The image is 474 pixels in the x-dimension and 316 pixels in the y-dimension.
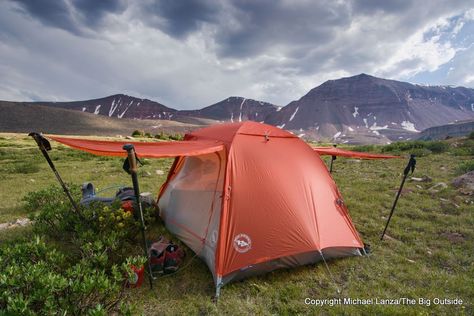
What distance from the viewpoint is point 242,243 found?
5.43 metres

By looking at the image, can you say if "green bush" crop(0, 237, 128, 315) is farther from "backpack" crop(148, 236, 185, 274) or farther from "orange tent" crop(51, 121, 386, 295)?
"orange tent" crop(51, 121, 386, 295)

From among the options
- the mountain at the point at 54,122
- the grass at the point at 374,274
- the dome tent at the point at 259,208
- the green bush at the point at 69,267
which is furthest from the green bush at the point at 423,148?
the mountain at the point at 54,122

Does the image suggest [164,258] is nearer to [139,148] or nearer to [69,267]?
[69,267]

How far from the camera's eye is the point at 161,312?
4.57m

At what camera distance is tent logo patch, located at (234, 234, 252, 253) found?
5398mm

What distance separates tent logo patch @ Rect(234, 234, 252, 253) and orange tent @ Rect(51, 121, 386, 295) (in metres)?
0.02

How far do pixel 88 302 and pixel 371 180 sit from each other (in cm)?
1245

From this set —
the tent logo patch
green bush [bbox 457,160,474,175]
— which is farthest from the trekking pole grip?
green bush [bbox 457,160,474,175]

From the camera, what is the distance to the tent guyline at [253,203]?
5355mm

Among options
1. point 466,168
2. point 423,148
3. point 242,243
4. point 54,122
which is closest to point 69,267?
point 242,243

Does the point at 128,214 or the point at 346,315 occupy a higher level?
the point at 128,214

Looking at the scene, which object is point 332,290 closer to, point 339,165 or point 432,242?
point 432,242

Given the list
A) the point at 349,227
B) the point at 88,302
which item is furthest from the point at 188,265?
the point at 349,227

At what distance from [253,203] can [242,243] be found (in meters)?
0.82
